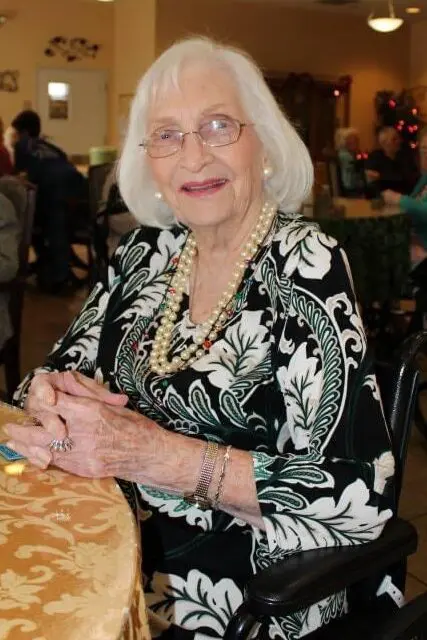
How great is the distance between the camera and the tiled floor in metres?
2.19

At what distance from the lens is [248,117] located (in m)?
1.30

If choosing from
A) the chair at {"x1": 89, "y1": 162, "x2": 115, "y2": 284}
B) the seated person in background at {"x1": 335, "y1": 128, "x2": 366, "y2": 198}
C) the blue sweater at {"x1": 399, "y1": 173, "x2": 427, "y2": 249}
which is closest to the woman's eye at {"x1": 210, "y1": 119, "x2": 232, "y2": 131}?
the blue sweater at {"x1": 399, "y1": 173, "x2": 427, "y2": 249}

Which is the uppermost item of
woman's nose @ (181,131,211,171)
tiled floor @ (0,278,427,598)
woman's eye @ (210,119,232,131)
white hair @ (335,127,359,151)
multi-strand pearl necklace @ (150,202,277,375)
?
white hair @ (335,127,359,151)

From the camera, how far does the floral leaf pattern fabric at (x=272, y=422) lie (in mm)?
1017

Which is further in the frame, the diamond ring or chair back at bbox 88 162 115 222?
chair back at bbox 88 162 115 222

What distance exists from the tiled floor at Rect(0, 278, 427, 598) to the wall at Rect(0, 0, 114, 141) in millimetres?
4573

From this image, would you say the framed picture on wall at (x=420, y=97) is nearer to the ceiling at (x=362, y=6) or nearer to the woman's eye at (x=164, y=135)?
the ceiling at (x=362, y=6)

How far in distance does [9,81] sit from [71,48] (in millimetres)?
943

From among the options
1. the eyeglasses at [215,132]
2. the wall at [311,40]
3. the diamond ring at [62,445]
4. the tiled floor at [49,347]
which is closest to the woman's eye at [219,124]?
the eyeglasses at [215,132]

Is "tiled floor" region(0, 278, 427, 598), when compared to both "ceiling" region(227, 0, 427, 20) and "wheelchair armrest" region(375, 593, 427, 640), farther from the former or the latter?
"ceiling" region(227, 0, 427, 20)

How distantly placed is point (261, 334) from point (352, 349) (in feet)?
0.60

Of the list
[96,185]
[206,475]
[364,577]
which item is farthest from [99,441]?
[96,185]

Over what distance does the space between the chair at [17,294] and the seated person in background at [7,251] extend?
2 centimetres

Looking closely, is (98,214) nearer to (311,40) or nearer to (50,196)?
(50,196)
